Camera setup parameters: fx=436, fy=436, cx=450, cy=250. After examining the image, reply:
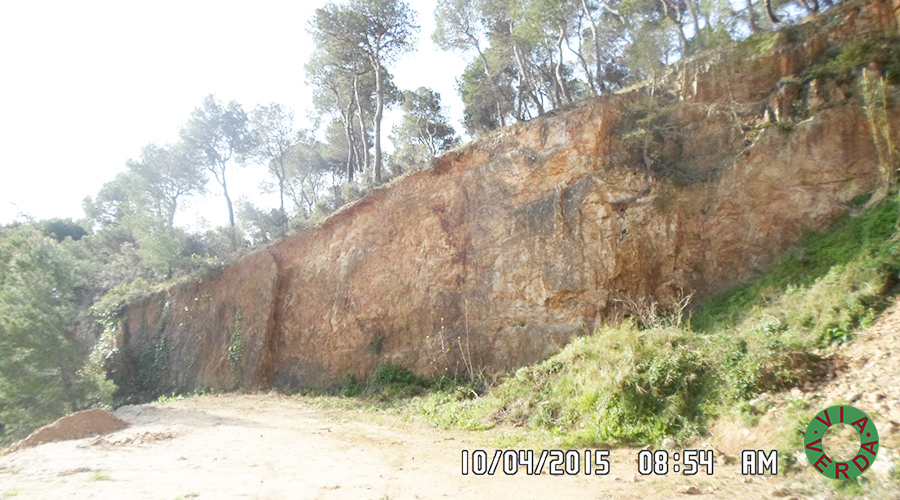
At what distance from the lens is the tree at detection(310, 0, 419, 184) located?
63.4 ft

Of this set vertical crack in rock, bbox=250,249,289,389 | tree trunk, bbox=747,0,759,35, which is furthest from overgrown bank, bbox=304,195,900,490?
vertical crack in rock, bbox=250,249,289,389

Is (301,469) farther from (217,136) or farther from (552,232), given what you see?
(217,136)

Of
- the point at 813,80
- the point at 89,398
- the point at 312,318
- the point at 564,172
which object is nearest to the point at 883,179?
the point at 813,80

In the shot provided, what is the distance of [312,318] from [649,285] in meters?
11.7

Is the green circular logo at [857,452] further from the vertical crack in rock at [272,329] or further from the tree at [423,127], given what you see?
the tree at [423,127]

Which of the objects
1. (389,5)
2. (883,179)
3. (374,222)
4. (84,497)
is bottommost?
(84,497)

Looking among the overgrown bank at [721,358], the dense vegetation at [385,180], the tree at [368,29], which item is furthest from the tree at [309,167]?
the overgrown bank at [721,358]

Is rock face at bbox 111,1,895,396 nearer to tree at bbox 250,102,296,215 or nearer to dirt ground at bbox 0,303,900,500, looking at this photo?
dirt ground at bbox 0,303,900,500

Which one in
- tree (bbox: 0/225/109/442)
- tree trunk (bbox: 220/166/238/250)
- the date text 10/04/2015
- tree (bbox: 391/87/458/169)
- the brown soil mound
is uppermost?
tree (bbox: 391/87/458/169)

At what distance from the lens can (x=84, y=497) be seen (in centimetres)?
492

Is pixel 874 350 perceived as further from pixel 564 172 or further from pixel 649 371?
pixel 564 172
